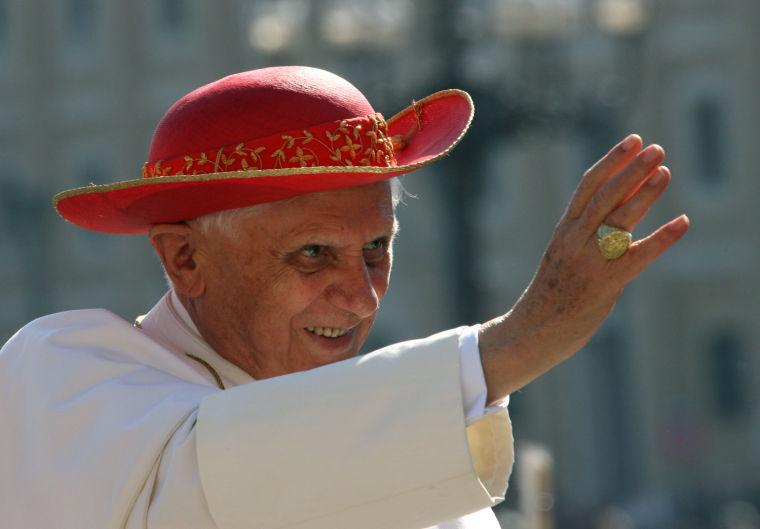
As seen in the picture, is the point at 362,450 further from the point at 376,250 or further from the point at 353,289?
the point at 376,250

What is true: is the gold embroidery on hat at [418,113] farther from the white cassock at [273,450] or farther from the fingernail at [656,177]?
the fingernail at [656,177]

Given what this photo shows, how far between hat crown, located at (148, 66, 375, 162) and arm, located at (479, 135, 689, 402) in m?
0.65

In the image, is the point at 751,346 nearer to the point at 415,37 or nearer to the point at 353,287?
the point at 415,37

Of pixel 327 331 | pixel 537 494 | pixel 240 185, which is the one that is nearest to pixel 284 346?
pixel 327 331

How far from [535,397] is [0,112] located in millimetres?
10767

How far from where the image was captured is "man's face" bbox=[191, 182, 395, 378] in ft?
8.70

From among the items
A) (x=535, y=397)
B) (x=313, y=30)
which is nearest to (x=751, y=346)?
(x=535, y=397)

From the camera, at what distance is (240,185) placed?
2.59 metres

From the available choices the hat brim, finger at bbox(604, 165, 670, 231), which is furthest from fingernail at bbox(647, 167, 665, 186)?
the hat brim

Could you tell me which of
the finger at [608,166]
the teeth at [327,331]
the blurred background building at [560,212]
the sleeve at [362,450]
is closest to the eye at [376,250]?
the teeth at [327,331]

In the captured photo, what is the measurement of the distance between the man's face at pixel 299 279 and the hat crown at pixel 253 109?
0.41 ft

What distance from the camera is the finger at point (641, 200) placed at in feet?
6.83

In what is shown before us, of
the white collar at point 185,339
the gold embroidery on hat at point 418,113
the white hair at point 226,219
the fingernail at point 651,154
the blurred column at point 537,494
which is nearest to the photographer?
the fingernail at point 651,154

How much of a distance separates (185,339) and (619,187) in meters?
0.96
